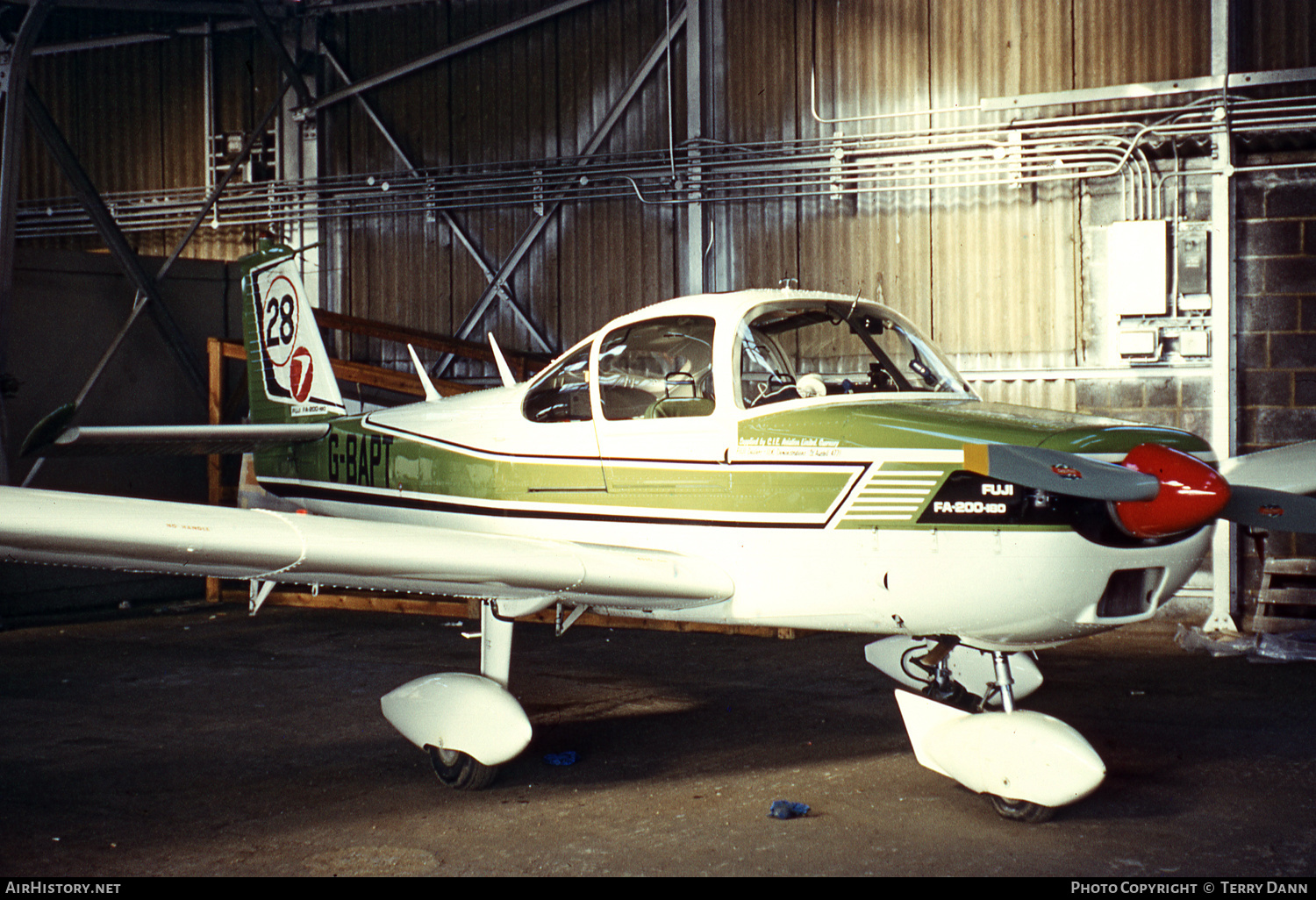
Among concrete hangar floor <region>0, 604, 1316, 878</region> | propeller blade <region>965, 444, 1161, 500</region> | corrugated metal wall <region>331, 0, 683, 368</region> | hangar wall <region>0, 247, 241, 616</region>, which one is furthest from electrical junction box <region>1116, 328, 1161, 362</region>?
hangar wall <region>0, 247, 241, 616</region>

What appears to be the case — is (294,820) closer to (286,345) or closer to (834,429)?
(834,429)

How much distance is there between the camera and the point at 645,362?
477cm

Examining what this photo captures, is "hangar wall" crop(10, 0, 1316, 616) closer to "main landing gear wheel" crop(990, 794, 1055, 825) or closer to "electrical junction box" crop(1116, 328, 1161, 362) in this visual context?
"electrical junction box" crop(1116, 328, 1161, 362)

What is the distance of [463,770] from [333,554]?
1.09 meters

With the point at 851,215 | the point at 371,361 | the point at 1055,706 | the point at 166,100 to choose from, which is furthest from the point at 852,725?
the point at 166,100

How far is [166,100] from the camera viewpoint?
1095 centimetres

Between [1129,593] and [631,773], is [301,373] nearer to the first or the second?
[631,773]

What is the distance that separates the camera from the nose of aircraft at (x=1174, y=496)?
3.48 metres

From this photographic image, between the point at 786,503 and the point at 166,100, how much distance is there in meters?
9.18

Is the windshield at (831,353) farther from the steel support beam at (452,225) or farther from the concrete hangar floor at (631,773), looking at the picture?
the steel support beam at (452,225)

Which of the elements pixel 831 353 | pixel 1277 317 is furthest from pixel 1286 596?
pixel 831 353

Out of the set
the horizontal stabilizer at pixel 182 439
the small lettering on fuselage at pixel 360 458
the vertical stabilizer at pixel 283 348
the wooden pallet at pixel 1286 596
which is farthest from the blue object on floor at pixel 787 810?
the wooden pallet at pixel 1286 596

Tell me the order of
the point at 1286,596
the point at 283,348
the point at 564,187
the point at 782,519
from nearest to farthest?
the point at 782,519 → the point at 283,348 → the point at 1286,596 → the point at 564,187

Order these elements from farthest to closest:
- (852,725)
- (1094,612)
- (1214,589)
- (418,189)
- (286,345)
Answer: (418,189) < (1214,589) < (286,345) < (852,725) < (1094,612)
